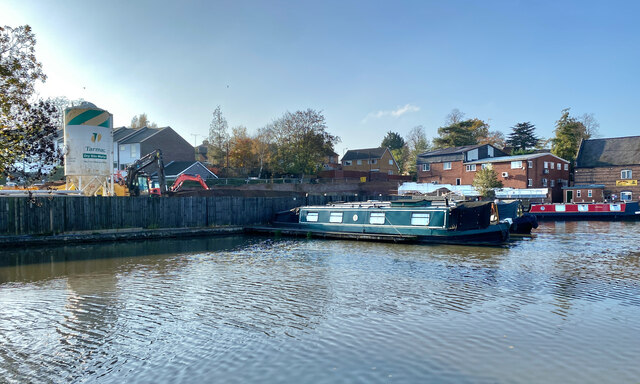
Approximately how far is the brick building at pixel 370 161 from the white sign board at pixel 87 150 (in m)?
50.2

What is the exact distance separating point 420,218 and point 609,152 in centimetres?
4068

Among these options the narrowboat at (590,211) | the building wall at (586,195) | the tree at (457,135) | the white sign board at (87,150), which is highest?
the tree at (457,135)

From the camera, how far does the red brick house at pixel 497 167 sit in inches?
1939

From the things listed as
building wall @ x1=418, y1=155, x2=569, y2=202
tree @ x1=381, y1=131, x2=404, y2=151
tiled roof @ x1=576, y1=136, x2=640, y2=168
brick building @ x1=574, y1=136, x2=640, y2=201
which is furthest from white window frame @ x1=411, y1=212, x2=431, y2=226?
tree @ x1=381, y1=131, x2=404, y2=151

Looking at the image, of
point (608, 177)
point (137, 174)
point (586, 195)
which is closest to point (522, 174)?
point (586, 195)

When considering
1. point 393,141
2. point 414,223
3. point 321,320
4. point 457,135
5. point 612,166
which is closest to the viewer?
point 321,320

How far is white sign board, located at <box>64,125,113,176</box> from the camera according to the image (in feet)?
75.8

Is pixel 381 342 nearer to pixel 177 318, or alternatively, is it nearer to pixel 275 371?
pixel 275 371

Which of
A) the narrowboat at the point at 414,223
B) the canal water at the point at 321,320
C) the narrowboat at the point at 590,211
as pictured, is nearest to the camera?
the canal water at the point at 321,320

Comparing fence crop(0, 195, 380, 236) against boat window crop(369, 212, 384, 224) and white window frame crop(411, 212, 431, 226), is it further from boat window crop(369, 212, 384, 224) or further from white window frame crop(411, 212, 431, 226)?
white window frame crop(411, 212, 431, 226)

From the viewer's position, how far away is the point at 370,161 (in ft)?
235

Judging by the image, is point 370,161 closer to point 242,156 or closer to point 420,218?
point 242,156

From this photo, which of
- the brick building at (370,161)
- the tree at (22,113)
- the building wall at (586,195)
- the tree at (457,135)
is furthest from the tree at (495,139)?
the tree at (22,113)

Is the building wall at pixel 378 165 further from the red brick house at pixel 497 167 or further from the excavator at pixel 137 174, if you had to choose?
the excavator at pixel 137 174
